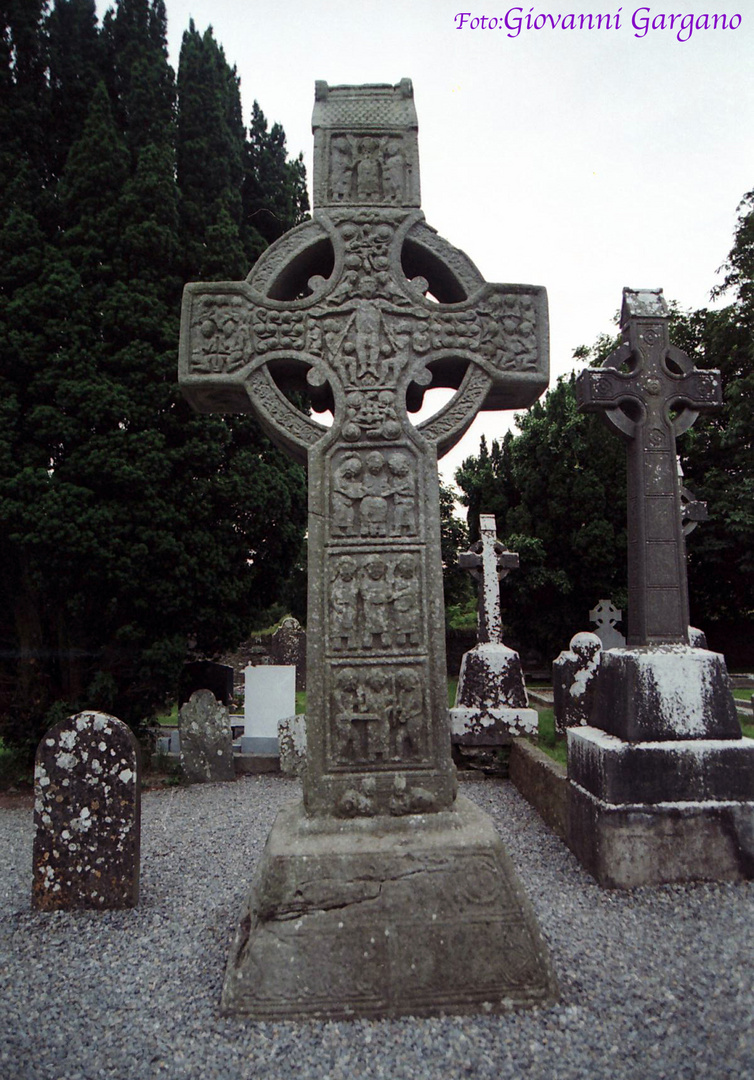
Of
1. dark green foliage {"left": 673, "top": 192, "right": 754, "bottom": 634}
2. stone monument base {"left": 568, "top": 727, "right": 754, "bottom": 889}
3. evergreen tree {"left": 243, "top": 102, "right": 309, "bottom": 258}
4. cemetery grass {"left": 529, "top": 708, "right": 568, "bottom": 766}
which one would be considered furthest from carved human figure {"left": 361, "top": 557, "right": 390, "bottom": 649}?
dark green foliage {"left": 673, "top": 192, "right": 754, "bottom": 634}

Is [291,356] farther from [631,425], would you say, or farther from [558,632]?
[558,632]

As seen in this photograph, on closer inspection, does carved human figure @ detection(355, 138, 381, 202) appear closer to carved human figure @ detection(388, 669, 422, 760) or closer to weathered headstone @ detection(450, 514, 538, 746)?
carved human figure @ detection(388, 669, 422, 760)

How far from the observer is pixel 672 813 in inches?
156

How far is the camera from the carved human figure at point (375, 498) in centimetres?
304

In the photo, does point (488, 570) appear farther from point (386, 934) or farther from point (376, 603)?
point (386, 934)

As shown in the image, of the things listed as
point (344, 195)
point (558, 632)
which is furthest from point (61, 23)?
point (558, 632)

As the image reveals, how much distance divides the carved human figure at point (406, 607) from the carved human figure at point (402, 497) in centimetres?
19

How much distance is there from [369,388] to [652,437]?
2.69 metres

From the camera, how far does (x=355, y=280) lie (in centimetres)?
324

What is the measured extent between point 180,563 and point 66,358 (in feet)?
8.20

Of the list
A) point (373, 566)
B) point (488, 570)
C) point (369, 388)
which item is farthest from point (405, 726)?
point (488, 570)

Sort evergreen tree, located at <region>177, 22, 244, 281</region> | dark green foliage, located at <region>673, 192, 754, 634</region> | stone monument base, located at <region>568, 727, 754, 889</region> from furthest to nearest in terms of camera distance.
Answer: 1. dark green foliage, located at <region>673, 192, 754, 634</region>
2. evergreen tree, located at <region>177, 22, 244, 281</region>
3. stone monument base, located at <region>568, 727, 754, 889</region>

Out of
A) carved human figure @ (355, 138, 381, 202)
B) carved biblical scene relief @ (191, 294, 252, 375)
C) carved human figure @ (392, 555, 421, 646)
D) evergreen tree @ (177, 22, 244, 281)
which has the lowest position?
carved human figure @ (392, 555, 421, 646)

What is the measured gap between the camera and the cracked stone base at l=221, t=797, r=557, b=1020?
8.00 ft
